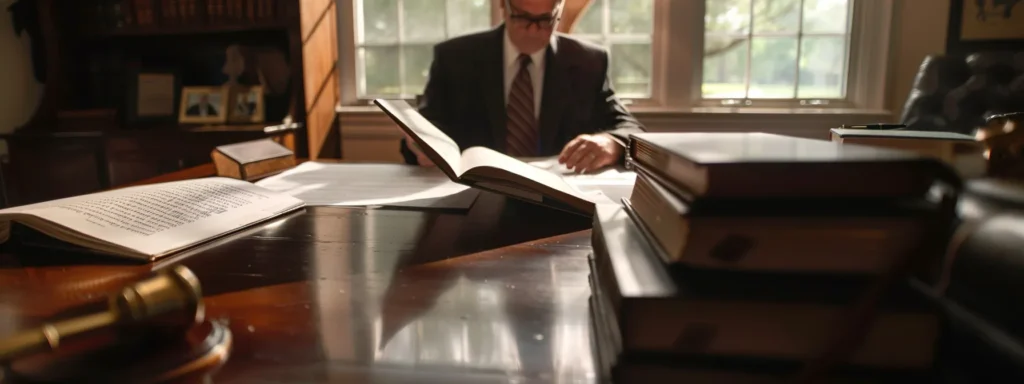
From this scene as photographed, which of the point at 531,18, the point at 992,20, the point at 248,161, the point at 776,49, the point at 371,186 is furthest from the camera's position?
the point at 776,49

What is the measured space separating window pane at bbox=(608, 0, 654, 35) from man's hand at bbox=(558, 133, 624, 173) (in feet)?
4.38

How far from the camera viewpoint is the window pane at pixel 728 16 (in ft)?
7.97

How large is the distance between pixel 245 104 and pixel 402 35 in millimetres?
695

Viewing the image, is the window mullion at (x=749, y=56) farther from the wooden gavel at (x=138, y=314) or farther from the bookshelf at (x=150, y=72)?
the wooden gavel at (x=138, y=314)

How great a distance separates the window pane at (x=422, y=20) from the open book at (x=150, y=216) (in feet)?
6.00

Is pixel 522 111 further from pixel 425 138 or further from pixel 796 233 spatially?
pixel 796 233

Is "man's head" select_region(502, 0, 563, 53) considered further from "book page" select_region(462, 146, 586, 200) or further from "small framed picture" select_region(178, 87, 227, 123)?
"small framed picture" select_region(178, 87, 227, 123)

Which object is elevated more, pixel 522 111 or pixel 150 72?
pixel 150 72

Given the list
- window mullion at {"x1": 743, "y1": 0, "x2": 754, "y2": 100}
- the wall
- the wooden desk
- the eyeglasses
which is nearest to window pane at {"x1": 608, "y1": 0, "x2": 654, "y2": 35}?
window mullion at {"x1": 743, "y1": 0, "x2": 754, "y2": 100}

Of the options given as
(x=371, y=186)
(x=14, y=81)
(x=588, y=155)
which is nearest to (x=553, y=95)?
(x=588, y=155)

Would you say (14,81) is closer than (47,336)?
No

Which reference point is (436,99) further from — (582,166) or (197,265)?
(197,265)

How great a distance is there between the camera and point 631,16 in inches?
98.2

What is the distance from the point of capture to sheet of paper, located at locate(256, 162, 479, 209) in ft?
3.13
